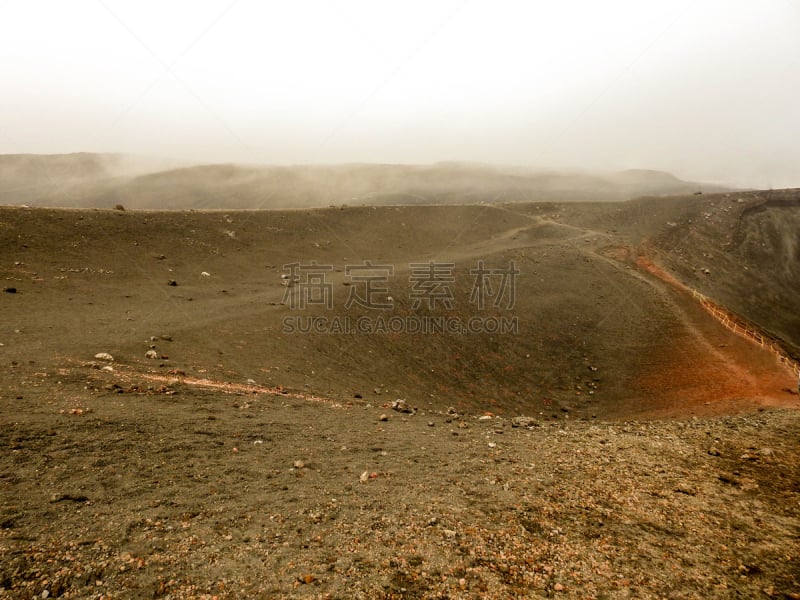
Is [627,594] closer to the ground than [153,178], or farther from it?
closer to the ground

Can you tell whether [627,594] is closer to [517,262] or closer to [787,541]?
[787,541]

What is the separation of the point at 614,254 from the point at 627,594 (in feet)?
74.9

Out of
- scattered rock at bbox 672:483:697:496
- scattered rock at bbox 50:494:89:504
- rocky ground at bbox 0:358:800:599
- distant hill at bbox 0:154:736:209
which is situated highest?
distant hill at bbox 0:154:736:209

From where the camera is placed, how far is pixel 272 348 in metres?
10.9

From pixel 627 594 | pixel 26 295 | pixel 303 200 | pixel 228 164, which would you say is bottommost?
pixel 627 594

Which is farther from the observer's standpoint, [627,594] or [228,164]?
[228,164]

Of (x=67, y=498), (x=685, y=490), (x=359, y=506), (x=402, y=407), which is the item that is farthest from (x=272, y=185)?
(x=685, y=490)

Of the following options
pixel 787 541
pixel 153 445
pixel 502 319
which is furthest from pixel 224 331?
pixel 787 541

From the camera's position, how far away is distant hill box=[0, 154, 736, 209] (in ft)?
130

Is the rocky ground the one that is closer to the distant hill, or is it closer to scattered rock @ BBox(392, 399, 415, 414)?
scattered rock @ BBox(392, 399, 415, 414)

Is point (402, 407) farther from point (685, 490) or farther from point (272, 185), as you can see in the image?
point (272, 185)

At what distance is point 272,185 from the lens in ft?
152

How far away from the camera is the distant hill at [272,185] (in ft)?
130

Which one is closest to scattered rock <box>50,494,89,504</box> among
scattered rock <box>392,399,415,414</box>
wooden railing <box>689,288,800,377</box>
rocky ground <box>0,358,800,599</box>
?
rocky ground <box>0,358,800,599</box>
